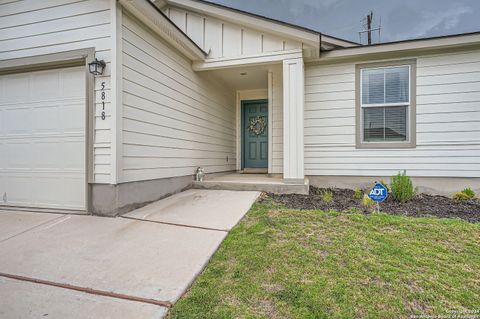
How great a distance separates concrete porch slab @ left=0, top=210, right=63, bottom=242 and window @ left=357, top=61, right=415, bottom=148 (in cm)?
585

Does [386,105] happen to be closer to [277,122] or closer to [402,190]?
[402,190]

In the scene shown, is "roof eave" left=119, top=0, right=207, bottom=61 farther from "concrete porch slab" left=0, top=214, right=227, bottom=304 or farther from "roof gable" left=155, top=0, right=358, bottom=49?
"concrete porch slab" left=0, top=214, right=227, bottom=304

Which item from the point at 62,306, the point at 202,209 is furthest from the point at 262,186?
the point at 62,306

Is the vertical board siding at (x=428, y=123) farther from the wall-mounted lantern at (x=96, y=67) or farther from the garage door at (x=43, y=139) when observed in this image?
the garage door at (x=43, y=139)

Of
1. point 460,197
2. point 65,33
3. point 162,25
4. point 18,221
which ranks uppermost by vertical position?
point 162,25

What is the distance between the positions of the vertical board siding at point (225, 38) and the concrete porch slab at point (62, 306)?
4.90 m

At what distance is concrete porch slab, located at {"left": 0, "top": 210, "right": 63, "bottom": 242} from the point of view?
3211 mm

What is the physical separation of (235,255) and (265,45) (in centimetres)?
428

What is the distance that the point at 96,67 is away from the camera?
11.8ft

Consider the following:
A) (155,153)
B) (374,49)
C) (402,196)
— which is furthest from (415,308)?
(374,49)

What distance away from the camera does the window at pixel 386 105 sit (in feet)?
18.0

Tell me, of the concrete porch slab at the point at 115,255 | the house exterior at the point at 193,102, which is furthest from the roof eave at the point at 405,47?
the concrete porch slab at the point at 115,255

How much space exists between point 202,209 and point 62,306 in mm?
2312

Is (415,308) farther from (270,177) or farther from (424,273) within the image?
(270,177)
